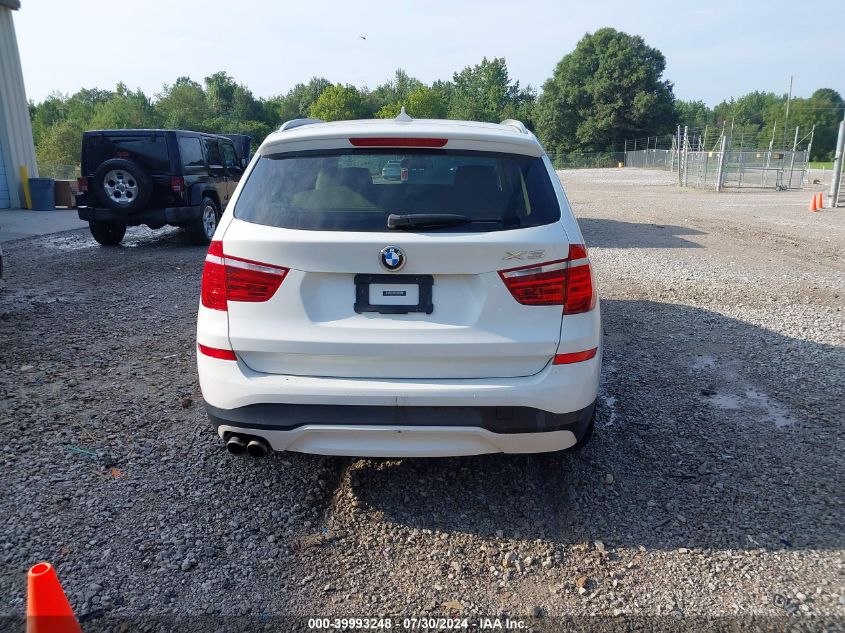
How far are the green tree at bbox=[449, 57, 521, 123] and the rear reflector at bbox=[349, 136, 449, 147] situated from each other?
88.0 metres

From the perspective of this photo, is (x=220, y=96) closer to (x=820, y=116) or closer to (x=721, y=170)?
(x=721, y=170)

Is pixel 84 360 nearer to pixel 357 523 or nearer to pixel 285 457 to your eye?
pixel 285 457

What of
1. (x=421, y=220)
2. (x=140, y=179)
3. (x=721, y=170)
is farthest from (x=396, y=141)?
(x=721, y=170)

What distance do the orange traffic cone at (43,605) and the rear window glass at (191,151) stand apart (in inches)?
387

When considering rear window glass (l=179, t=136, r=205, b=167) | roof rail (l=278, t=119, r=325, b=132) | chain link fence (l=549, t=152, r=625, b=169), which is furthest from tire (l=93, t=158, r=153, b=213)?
chain link fence (l=549, t=152, r=625, b=169)

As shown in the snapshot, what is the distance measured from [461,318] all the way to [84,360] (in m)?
4.09

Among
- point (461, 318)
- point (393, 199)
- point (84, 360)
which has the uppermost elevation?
point (393, 199)

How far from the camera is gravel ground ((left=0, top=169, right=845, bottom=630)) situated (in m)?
2.55

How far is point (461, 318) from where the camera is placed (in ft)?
8.90

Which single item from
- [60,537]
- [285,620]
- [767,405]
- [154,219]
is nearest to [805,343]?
[767,405]

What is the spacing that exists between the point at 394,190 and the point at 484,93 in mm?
94996

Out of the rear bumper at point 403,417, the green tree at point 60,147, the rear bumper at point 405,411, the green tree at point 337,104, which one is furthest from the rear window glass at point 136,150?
the green tree at point 337,104

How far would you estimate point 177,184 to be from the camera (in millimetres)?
10680

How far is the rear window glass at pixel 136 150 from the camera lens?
10.6 meters
